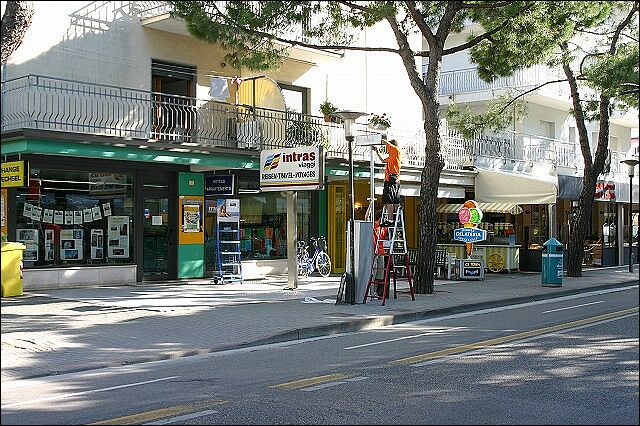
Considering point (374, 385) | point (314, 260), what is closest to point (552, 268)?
point (314, 260)

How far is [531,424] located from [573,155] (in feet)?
95.5

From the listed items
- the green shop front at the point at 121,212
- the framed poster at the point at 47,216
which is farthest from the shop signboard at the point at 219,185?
the framed poster at the point at 47,216

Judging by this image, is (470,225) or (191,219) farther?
(470,225)

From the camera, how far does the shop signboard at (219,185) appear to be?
67.0 feet

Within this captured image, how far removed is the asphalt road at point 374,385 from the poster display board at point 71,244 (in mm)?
9045

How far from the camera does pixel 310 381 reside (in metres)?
8.51

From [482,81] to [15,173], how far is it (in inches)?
818

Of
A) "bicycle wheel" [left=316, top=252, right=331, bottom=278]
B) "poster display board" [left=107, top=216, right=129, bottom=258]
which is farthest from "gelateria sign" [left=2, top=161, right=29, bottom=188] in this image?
"bicycle wheel" [left=316, top=252, right=331, bottom=278]

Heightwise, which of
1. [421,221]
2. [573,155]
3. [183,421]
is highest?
[573,155]

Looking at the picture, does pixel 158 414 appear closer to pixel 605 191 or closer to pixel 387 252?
pixel 387 252

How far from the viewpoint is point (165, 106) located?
20.0 meters

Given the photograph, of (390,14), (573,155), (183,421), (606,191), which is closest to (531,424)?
(183,421)

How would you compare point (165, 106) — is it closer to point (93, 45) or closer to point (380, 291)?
point (93, 45)

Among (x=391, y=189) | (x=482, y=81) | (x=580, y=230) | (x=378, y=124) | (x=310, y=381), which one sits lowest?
(x=310, y=381)
